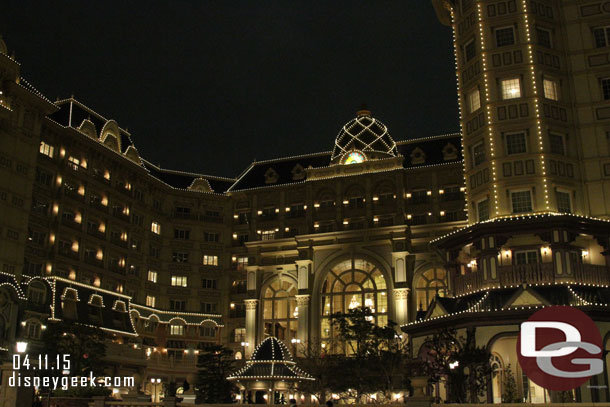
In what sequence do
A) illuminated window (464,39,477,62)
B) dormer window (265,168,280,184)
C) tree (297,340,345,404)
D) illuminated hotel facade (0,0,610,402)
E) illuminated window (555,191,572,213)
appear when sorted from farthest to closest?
dormer window (265,168,280,184) → tree (297,340,345,404) → illuminated window (464,39,477,62) → illuminated window (555,191,572,213) → illuminated hotel facade (0,0,610,402)

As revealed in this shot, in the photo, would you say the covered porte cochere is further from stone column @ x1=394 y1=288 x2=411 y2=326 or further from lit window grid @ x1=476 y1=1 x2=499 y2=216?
stone column @ x1=394 y1=288 x2=411 y2=326

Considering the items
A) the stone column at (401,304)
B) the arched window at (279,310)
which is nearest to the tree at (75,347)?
the arched window at (279,310)

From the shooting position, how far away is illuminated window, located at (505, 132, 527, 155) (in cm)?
4534

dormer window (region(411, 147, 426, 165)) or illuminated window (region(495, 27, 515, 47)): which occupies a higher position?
dormer window (region(411, 147, 426, 165))

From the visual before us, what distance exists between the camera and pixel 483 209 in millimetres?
46000

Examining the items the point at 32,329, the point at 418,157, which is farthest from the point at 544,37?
the point at 32,329

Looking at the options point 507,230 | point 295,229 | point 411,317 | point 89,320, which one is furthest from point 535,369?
point 295,229

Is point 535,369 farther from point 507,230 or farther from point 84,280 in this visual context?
point 84,280

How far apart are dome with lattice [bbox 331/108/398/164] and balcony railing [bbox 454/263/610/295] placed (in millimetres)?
36536

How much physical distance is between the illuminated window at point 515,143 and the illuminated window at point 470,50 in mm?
6956

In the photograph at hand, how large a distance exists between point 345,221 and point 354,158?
7.30 meters

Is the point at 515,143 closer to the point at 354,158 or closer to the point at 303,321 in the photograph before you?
the point at 354,158

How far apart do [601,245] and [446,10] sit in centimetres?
2247

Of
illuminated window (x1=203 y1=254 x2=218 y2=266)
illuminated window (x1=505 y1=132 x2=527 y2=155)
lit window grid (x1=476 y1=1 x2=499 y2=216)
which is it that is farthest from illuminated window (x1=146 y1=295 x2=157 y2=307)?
illuminated window (x1=505 y1=132 x2=527 y2=155)
